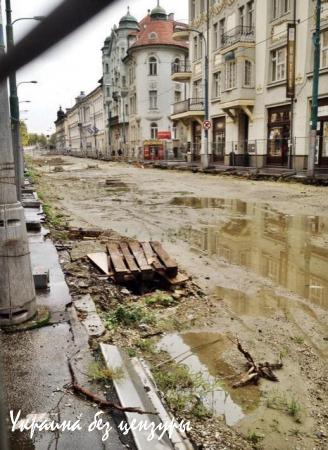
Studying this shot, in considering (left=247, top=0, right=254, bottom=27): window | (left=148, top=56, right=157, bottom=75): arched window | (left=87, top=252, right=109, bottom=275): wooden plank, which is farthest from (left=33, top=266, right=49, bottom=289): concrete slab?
(left=148, top=56, right=157, bottom=75): arched window

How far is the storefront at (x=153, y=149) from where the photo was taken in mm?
58250

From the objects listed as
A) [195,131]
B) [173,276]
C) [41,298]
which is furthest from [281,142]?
[41,298]

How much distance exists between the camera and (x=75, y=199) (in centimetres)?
1889

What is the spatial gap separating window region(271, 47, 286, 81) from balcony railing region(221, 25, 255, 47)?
2.66 metres

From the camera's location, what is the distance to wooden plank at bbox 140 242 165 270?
6672 millimetres

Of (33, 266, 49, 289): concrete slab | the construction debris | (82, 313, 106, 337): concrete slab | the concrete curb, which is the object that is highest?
(33, 266, 49, 289): concrete slab

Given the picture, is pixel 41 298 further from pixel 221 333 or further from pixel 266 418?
pixel 266 418

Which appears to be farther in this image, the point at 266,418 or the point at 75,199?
the point at 75,199

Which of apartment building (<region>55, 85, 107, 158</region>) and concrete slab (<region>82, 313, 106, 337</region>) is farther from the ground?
apartment building (<region>55, 85, 107, 158</region>)

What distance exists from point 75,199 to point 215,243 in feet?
34.3

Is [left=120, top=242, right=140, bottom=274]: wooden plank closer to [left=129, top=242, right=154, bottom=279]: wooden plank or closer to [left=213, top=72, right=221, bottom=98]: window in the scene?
[left=129, top=242, right=154, bottom=279]: wooden plank

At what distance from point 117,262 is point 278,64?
26232 millimetres

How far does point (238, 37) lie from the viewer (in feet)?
104

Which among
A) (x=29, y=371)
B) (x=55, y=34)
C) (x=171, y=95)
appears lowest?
(x=29, y=371)
